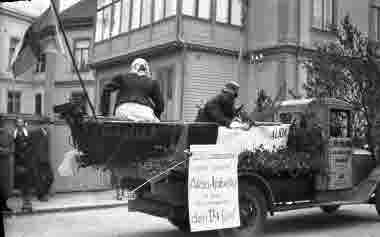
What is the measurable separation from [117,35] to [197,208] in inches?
559

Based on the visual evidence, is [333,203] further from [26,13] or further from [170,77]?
[26,13]

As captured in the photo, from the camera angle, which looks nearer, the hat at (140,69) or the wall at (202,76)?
the hat at (140,69)

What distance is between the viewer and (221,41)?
17562mm

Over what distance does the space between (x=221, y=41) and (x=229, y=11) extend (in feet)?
3.87

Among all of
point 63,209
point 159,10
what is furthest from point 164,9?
point 63,209

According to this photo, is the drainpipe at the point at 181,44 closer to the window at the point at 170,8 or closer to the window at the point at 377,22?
the window at the point at 170,8

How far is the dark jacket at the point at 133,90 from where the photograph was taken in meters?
7.52

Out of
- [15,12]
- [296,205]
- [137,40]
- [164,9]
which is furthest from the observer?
[15,12]

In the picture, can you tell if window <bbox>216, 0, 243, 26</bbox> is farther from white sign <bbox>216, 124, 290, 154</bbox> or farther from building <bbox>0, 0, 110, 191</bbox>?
white sign <bbox>216, 124, 290, 154</bbox>

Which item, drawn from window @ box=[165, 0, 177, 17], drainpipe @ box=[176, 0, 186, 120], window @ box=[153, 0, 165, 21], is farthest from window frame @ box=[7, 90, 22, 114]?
drainpipe @ box=[176, 0, 186, 120]

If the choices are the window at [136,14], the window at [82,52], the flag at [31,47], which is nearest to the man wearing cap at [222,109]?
the flag at [31,47]

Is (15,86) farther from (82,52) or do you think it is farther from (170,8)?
(170,8)

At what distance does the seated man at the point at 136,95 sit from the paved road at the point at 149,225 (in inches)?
79.5

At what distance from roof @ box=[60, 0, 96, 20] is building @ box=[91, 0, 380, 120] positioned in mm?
12857
